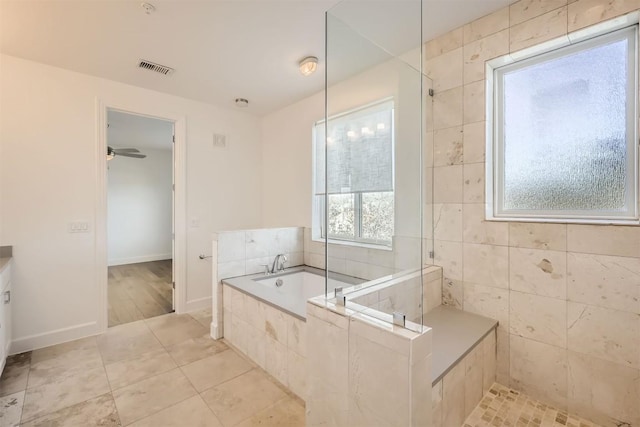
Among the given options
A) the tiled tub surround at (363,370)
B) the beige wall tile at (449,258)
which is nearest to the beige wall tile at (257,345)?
the tiled tub surround at (363,370)

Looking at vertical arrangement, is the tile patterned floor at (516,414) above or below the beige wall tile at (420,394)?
below

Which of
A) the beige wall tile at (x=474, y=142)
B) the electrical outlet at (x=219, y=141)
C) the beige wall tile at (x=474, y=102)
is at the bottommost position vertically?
the beige wall tile at (x=474, y=142)

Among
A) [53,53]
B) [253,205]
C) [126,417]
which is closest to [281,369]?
[126,417]

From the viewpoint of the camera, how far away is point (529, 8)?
1739mm

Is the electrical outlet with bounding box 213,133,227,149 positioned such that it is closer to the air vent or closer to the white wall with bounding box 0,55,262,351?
the white wall with bounding box 0,55,262,351

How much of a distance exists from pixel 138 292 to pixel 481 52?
4.90 m

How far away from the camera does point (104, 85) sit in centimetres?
281

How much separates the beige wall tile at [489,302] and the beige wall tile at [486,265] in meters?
0.04

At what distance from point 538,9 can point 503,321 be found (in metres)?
1.98

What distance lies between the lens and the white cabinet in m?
2.01

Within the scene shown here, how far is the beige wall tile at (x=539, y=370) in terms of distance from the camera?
5.41 ft

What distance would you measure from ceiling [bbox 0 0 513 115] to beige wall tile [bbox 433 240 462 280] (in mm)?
1497

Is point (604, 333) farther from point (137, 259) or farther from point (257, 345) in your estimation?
point (137, 259)

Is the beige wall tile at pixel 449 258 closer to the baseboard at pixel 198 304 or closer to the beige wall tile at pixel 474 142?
the beige wall tile at pixel 474 142
